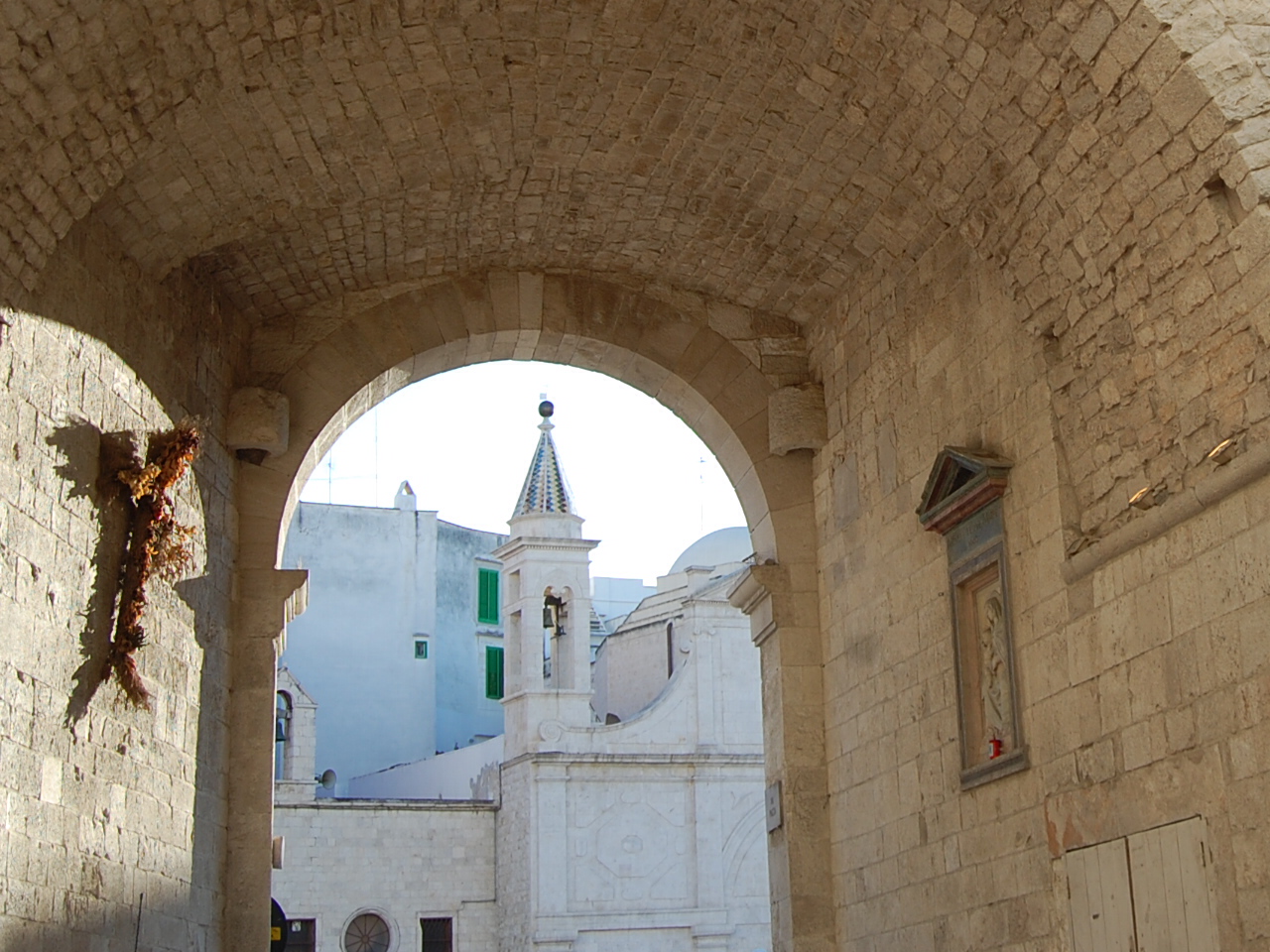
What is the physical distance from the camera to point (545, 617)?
25.5 meters

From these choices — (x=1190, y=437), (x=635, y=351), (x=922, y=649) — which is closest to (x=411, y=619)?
(x=635, y=351)

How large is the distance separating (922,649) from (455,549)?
2482 centimetres

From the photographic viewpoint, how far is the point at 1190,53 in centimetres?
547

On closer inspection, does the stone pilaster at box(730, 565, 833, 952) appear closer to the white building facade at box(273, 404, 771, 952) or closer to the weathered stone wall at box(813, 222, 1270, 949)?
the weathered stone wall at box(813, 222, 1270, 949)

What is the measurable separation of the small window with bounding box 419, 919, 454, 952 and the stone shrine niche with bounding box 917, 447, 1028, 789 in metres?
18.1

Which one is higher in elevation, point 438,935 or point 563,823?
point 563,823

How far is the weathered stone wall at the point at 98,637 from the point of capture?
20.9 feet

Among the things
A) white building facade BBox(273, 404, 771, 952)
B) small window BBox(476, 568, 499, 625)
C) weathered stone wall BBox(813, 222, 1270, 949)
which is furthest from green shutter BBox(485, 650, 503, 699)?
weathered stone wall BBox(813, 222, 1270, 949)

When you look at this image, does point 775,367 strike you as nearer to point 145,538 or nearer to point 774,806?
point 774,806

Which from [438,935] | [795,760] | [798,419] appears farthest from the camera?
[438,935]

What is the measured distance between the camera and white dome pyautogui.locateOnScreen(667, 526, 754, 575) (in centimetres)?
3053

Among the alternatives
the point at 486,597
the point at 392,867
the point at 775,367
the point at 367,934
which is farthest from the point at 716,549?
the point at 775,367

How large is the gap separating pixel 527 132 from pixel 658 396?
9.24ft

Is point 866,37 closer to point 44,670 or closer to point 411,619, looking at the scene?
point 44,670
